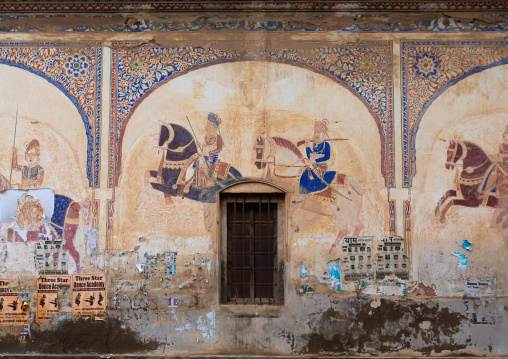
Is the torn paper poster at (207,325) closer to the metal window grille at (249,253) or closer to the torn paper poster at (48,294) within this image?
the metal window grille at (249,253)

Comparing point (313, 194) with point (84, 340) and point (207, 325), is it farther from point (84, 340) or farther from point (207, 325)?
point (84, 340)

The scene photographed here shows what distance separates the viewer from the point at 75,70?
8.20m

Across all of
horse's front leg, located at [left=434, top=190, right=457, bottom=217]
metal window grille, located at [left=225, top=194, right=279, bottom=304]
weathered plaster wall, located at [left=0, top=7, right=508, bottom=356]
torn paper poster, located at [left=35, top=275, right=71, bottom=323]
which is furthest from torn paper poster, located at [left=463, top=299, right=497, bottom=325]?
torn paper poster, located at [left=35, top=275, right=71, bottom=323]

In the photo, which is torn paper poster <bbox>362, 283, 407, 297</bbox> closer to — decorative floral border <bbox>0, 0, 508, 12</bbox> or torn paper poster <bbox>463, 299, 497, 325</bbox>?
torn paper poster <bbox>463, 299, 497, 325</bbox>

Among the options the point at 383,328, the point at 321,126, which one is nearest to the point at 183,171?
the point at 321,126

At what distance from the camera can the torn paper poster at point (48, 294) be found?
314 inches

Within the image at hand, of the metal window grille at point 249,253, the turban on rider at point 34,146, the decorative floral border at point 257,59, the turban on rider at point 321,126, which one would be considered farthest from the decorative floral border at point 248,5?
the metal window grille at point 249,253

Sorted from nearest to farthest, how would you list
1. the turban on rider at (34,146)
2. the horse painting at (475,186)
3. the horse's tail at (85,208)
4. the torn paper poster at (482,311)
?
1. the torn paper poster at (482,311)
2. the horse painting at (475,186)
3. the horse's tail at (85,208)
4. the turban on rider at (34,146)

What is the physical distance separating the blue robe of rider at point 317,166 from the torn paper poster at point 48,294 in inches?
124

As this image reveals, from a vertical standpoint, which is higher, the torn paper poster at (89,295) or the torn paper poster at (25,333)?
the torn paper poster at (89,295)

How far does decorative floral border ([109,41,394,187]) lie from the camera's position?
810cm

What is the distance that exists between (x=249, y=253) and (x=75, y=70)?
3173 mm

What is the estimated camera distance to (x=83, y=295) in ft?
26.2

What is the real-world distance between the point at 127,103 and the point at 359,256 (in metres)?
3.44
